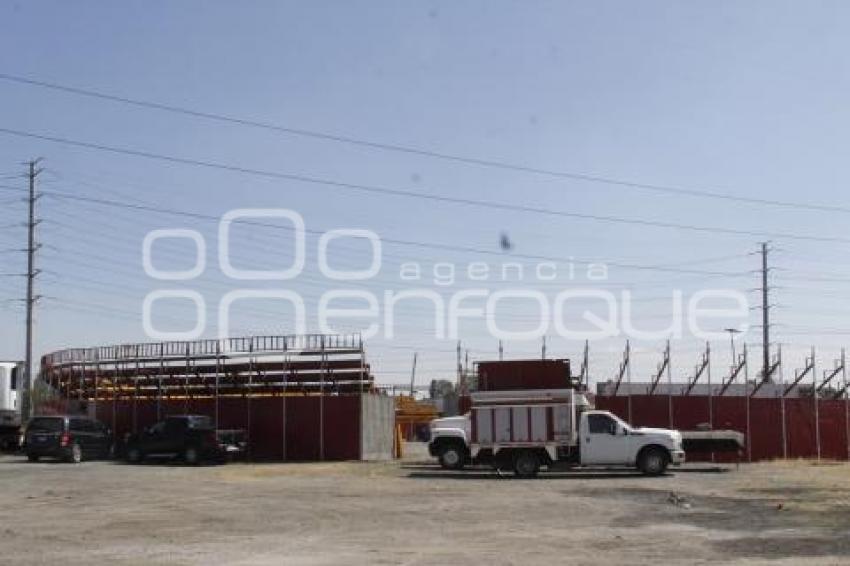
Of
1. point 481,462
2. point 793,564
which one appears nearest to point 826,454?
point 481,462

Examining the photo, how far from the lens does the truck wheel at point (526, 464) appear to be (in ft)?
102

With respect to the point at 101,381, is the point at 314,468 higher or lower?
lower

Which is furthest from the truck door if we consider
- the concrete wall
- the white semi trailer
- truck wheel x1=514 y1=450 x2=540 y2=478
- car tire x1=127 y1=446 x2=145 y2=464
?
the white semi trailer

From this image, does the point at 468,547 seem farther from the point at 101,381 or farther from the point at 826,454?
the point at 101,381

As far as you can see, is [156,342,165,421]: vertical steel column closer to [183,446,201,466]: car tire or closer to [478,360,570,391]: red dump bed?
[183,446,201,466]: car tire

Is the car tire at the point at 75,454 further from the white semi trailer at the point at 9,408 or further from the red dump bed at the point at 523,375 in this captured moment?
the red dump bed at the point at 523,375

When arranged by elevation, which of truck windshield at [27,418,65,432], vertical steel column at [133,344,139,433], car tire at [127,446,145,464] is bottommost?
car tire at [127,446,145,464]

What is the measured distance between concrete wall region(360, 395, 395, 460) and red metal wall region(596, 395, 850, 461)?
339 inches

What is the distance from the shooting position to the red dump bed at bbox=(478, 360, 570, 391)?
32.5 meters

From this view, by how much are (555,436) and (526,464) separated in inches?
46.1

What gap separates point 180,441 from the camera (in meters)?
38.5

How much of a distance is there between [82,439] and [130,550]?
87.3 ft

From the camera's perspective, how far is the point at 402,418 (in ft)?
181

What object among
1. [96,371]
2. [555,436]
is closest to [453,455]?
[555,436]
